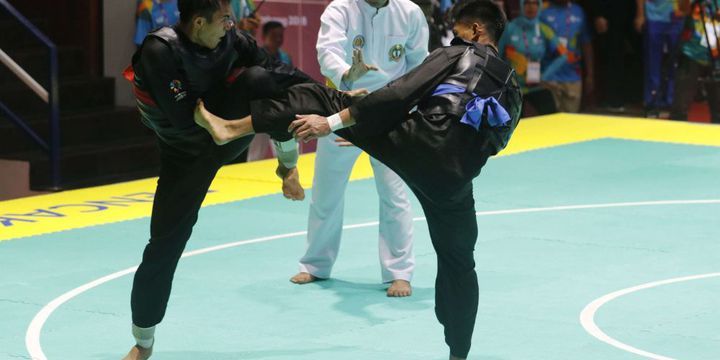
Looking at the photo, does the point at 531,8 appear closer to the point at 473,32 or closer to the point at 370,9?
the point at 370,9

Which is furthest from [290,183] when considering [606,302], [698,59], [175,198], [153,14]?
[698,59]

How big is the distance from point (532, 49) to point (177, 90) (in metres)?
11.8

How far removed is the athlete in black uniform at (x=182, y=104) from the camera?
5.68 meters

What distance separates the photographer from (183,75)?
5.71 meters

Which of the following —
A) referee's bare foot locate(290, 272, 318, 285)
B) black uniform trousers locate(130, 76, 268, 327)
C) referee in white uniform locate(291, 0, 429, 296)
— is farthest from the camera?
referee's bare foot locate(290, 272, 318, 285)

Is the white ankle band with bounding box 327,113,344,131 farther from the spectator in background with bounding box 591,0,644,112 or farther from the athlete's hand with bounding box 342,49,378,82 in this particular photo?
the spectator in background with bounding box 591,0,644,112

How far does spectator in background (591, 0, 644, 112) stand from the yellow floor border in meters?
2.32

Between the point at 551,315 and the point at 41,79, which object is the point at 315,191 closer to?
the point at 551,315

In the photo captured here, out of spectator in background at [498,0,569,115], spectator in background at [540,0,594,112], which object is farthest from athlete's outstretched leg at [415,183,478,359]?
spectator in background at [540,0,594,112]

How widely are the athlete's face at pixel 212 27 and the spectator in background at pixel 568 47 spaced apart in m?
11.9

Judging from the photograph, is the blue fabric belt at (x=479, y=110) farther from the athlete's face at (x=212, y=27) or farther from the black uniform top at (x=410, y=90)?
the athlete's face at (x=212, y=27)

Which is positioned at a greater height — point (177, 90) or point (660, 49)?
point (177, 90)

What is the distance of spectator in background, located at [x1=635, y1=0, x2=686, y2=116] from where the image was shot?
16875 millimetres

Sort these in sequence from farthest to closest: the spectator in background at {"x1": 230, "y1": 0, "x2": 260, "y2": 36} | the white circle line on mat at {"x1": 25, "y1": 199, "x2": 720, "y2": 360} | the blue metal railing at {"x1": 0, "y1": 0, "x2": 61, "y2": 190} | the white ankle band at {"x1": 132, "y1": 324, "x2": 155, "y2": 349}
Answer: the spectator in background at {"x1": 230, "y1": 0, "x2": 260, "y2": 36}
the blue metal railing at {"x1": 0, "y1": 0, "x2": 61, "y2": 190}
the white circle line on mat at {"x1": 25, "y1": 199, "x2": 720, "y2": 360}
the white ankle band at {"x1": 132, "y1": 324, "x2": 155, "y2": 349}
